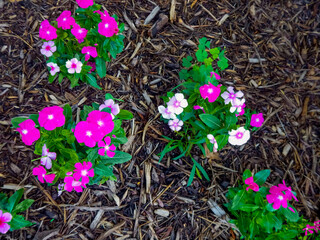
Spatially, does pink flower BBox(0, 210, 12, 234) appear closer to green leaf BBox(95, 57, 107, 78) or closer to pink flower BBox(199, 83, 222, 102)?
green leaf BBox(95, 57, 107, 78)

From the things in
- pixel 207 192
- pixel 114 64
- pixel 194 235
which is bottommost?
pixel 194 235

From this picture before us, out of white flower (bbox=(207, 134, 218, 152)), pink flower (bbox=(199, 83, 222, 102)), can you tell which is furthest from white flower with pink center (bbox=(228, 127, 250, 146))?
pink flower (bbox=(199, 83, 222, 102))

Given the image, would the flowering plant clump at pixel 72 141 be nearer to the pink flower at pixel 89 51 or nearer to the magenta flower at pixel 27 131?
the magenta flower at pixel 27 131

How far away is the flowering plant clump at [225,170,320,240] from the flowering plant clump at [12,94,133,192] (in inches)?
41.7

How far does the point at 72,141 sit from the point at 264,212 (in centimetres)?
158

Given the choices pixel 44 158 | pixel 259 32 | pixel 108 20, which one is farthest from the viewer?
pixel 259 32

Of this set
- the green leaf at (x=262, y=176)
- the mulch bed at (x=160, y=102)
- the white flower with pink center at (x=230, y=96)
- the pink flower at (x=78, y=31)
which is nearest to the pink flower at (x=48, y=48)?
the pink flower at (x=78, y=31)

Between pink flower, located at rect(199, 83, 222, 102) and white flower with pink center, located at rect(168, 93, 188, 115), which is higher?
pink flower, located at rect(199, 83, 222, 102)

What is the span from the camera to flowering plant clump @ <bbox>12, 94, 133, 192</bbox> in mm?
1539

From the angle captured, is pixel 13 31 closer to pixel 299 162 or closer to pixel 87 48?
pixel 87 48

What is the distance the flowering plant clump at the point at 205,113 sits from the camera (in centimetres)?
199

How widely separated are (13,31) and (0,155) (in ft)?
3.81

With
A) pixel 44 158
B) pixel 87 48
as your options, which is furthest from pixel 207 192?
pixel 87 48

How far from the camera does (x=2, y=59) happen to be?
8.23ft
